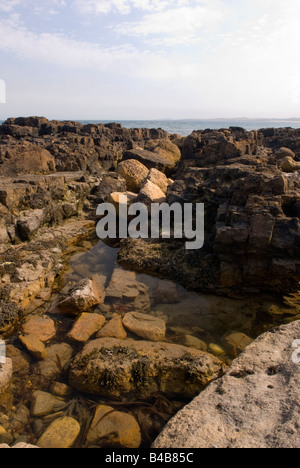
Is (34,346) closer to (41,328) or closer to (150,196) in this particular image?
(41,328)

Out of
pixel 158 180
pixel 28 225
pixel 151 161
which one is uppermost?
pixel 151 161

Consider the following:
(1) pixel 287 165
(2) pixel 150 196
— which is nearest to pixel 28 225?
(2) pixel 150 196

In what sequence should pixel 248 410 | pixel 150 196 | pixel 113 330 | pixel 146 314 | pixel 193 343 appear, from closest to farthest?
pixel 248 410
pixel 193 343
pixel 113 330
pixel 146 314
pixel 150 196

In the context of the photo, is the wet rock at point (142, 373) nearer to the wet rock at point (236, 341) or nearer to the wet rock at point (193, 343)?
the wet rock at point (193, 343)

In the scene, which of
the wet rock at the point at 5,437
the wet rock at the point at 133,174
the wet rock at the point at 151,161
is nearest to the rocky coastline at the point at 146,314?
the wet rock at the point at 5,437

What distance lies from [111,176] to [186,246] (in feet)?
15.2

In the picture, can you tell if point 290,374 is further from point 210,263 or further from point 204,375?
point 210,263

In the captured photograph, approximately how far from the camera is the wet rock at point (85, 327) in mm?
3770

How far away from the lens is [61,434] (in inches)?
105

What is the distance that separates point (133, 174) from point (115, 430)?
750 centimetres

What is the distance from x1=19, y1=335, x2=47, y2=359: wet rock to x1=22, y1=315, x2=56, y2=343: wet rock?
0.08 meters

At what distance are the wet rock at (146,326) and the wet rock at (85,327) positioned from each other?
37 centimetres

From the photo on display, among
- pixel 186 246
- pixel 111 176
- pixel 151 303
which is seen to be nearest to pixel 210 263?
pixel 186 246
